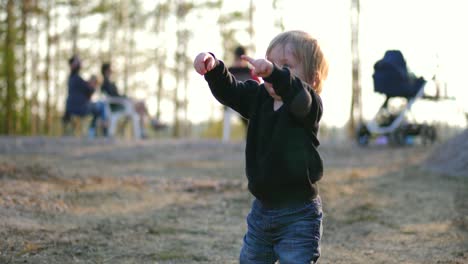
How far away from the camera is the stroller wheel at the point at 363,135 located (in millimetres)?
11904

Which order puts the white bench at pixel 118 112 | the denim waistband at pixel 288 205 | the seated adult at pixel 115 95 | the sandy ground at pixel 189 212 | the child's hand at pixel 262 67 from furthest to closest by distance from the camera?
the white bench at pixel 118 112 < the seated adult at pixel 115 95 < the sandy ground at pixel 189 212 < the denim waistband at pixel 288 205 < the child's hand at pixel 262 67

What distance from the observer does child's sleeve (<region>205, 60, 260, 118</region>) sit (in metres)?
2.51

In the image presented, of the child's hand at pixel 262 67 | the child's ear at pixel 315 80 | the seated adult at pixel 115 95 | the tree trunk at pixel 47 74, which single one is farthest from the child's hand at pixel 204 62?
the tree trunk at pixel 47 74

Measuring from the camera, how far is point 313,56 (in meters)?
2.53

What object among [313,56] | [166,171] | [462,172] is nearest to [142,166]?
[166,171]

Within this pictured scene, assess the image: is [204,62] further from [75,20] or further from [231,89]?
[75,20]

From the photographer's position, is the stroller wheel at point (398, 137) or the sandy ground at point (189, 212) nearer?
the sandy ground at point (189, 212)

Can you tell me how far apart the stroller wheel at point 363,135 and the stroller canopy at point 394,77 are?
2.03 m

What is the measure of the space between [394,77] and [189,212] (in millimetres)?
4578

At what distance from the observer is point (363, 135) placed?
39.5 ft

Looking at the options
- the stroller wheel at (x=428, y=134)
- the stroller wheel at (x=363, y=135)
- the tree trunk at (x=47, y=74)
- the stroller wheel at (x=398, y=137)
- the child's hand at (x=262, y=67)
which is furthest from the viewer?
the tree trunk at (x=47, y=74)

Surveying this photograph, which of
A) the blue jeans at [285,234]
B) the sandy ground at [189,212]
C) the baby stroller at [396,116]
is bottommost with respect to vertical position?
the sandy ground at [189,212]

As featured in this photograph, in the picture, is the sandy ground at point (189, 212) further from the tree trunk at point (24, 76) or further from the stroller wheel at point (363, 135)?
the tree trunk at point (24, 76)

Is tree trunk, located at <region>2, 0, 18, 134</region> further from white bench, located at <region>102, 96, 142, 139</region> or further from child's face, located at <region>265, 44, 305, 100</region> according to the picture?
child's face, located at <region>265, 44, 305, 100</region>
